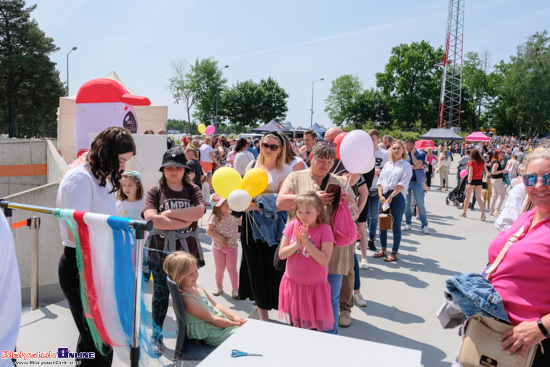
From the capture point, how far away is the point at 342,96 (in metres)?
65.9

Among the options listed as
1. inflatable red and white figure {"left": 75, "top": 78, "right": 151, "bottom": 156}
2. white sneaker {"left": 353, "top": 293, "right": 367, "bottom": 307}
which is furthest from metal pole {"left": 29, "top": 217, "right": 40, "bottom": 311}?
inflatable red and white figure {"left": 75, "top": 78, "right": 151, "bottom": 156}

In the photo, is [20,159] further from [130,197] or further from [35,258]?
[130,197]

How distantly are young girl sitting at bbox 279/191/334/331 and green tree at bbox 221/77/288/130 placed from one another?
5485cm

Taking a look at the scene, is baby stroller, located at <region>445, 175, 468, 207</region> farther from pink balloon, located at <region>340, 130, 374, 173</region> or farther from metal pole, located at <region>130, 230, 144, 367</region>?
metal pole, located at <region>130, 230, 144, 367</region>

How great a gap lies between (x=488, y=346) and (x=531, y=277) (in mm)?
401

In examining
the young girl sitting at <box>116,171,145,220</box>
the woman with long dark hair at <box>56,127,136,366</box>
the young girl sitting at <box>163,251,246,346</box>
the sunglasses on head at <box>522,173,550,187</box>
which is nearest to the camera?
the sunglasses on head at <box>522,173,550,187</box>

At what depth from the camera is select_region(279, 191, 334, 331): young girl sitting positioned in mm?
2902

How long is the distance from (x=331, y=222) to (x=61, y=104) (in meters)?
13.9

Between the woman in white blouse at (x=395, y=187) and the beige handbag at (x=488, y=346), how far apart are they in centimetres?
395

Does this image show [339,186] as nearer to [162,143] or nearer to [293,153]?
[293,153]

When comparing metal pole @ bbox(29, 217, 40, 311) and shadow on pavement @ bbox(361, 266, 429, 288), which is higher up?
metal pole @ bbox(29, 217, 40, 311)

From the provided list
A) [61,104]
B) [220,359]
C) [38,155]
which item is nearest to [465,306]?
[220,359]

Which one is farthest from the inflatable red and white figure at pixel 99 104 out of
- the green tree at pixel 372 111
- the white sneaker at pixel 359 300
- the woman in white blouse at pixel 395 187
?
the green tree at pixel 372 111

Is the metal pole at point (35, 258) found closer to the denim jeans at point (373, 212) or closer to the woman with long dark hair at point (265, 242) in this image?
the woman with long dark hair at point (265, 242)
